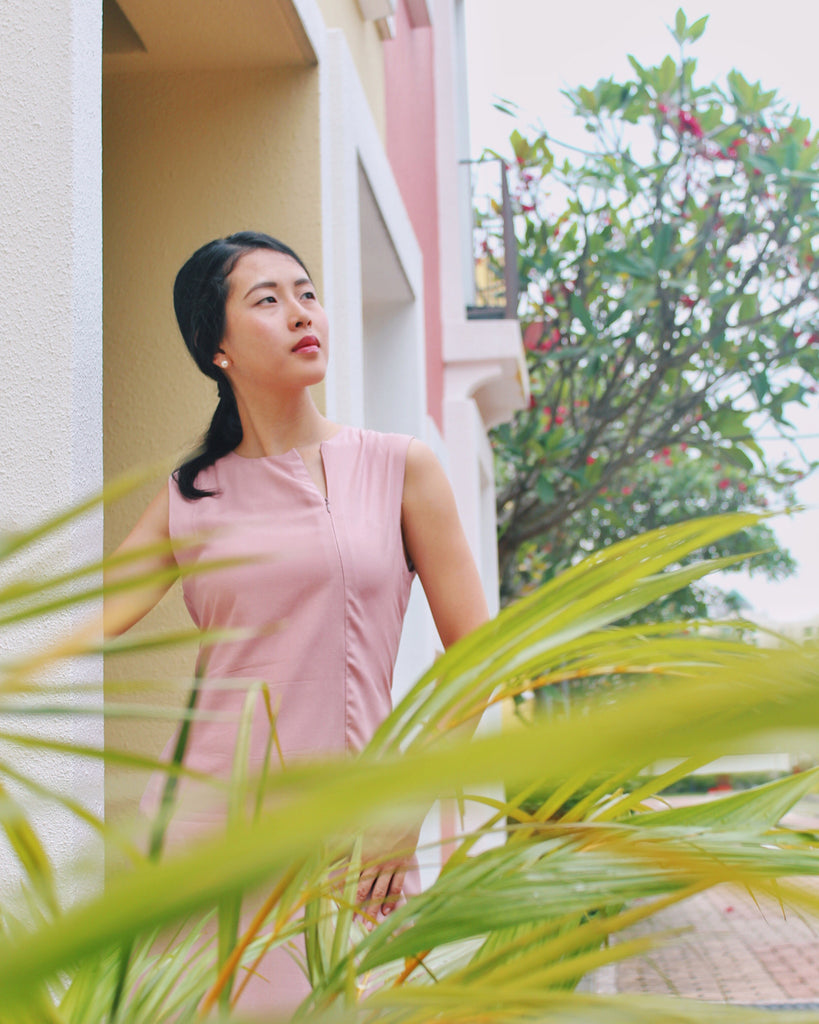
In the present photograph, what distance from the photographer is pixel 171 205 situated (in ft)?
10.4

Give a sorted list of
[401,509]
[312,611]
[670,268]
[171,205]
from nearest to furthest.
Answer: [312,611] < [401,509] < [171,205] < [670,268]

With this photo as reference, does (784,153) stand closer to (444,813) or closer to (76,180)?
(76,180)

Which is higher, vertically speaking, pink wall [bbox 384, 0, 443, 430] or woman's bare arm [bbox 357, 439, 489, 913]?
pink wall [bbox 384, 0, 443, 430]

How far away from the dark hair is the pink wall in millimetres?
3022

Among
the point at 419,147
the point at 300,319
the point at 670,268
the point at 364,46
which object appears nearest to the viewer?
the point at 300,319

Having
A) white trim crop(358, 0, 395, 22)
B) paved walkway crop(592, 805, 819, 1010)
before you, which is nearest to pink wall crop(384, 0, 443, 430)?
white trim crop(358, 0, 395, 22)

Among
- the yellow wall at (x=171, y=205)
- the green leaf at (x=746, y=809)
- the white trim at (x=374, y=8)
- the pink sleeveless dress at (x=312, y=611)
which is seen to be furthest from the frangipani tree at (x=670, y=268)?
the green leaf at (x=746, y=809)

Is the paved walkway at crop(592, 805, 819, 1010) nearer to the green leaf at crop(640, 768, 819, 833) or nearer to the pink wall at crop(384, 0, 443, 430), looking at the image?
the pink wall at crop(384, 0, 443, 430)

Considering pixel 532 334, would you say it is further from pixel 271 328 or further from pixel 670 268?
pixel 271 328

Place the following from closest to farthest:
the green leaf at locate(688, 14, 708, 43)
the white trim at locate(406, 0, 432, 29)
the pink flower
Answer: the white trim at locate(406, 0, 432, 29)
the green leaf at locate(688, 14, 708, 43)
the pink flower

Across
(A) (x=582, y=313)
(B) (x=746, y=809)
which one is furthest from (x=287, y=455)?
(A) (x=582, y=313)

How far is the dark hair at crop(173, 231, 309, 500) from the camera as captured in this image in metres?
2.11

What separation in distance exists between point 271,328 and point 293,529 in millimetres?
355

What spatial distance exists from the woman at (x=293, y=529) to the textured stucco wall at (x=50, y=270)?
0.62 ft
